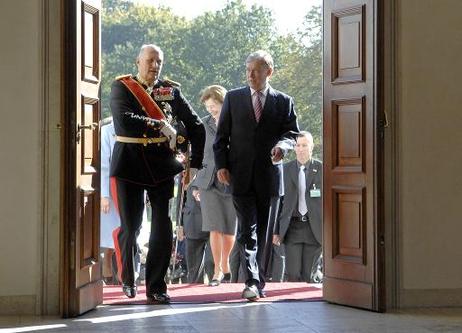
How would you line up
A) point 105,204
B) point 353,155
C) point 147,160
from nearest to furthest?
point 353,155 → point 147,160 → point 105,204

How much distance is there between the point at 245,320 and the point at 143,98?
1.79 meters

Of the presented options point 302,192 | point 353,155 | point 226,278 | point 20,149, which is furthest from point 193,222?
point 20,149

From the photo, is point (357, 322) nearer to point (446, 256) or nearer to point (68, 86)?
point (446, 256)

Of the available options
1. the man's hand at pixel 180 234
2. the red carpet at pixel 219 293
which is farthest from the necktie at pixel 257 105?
the man's hand at pixel 180 234

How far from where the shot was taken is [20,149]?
7.54m

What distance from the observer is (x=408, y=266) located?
26.1ft

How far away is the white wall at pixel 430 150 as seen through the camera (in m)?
7.93

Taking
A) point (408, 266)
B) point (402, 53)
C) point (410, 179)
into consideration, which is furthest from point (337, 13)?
point (408, 266)

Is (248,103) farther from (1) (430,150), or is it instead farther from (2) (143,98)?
(1) (430,150)

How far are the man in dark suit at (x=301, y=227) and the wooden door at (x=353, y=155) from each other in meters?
2.21

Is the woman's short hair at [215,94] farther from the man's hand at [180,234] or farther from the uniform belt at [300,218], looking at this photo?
the uniform belt at [300,218]

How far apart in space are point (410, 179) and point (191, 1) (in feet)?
24.9

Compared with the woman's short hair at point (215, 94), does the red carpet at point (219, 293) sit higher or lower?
lower

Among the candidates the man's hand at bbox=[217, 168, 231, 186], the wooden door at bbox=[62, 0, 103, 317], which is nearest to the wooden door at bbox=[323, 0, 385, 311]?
the man's hand at bbox=[217, 168, 231, 186]
